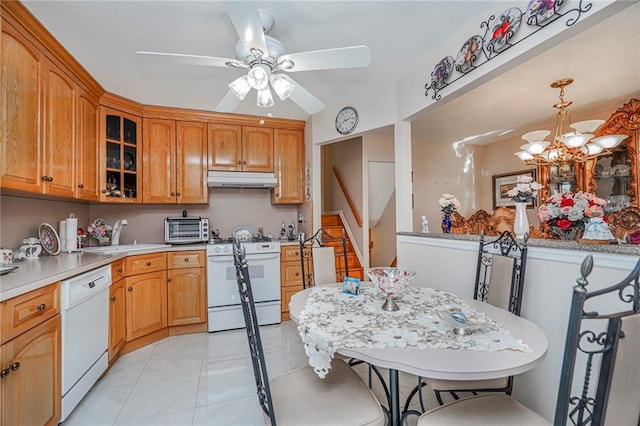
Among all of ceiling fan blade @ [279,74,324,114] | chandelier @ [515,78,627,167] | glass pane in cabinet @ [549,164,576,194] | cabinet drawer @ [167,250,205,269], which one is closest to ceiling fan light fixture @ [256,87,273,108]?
ceiling fan blade @ [279,74,324,114]

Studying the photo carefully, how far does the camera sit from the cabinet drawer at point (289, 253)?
11.2 ft

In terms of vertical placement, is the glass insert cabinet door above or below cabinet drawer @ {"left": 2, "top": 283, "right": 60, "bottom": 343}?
above

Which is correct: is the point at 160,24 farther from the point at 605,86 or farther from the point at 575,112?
the point at 575,112

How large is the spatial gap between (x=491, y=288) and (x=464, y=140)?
3812 mm

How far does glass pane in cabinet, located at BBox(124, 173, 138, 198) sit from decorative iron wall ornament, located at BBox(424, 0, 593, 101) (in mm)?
3109

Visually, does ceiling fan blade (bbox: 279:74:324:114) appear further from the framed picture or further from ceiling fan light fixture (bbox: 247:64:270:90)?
the framed picture

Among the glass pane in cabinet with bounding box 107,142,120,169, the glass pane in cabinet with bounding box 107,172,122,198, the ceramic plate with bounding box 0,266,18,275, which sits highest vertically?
the glass pane in cabinet with bounding box 107,142,120,169

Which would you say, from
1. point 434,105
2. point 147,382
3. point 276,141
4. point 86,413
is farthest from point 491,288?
point 276,141

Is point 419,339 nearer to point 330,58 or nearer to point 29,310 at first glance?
point 330,58

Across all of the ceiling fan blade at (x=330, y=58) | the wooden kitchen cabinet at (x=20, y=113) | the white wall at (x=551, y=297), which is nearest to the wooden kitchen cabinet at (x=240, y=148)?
the wooden kitchen cabinet at (x=20, y=113)

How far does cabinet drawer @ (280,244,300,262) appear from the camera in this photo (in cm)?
340

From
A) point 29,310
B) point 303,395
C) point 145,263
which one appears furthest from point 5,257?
point 303,395

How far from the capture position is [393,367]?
0.97 m

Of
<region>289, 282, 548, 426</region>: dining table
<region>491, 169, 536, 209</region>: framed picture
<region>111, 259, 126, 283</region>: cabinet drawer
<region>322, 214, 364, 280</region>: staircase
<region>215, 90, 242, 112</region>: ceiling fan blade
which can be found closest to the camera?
Result: <region>289, 282, 548, 426</region>: dining table
